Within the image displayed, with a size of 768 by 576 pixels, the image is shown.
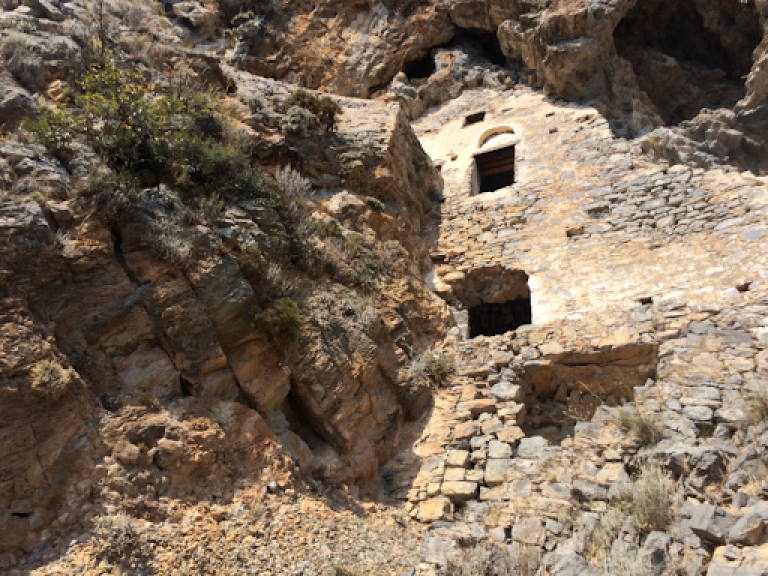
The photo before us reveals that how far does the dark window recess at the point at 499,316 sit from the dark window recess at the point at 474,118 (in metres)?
4.56

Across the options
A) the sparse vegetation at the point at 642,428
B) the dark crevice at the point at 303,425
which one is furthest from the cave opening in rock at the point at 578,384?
the dark crevice at the point at 303,425

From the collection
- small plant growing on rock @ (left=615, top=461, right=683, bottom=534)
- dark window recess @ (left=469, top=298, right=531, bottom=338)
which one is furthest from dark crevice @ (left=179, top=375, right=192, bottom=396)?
dark window recess @ (left=469, top=298, right=531, bottom=338)

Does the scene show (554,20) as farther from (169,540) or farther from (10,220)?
(169,540)

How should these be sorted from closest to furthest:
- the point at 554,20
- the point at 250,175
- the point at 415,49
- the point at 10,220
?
the point at 10,220
the point at 250,175
the point at 554,20
the point at 415,49

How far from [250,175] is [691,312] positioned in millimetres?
5789

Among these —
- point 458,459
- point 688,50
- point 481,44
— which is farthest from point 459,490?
point 688,50

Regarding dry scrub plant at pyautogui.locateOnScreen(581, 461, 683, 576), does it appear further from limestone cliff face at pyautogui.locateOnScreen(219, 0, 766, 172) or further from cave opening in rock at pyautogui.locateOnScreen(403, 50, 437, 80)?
cave opening in rock at pyautogui.locateOnScreen(403, 50, 437, 80)

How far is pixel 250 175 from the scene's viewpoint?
668 cm

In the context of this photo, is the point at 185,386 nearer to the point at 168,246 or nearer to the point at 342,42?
the point at 168,246

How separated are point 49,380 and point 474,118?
10624 millimetres

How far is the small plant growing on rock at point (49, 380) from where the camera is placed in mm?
4059

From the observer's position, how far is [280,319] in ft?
18.4

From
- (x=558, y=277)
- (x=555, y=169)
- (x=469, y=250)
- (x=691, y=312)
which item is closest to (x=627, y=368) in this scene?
(x=691, y=312)

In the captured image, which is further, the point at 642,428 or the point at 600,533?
the point at 642,428
